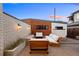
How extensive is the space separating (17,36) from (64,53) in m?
1.36

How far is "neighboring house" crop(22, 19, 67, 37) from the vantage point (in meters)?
4.12

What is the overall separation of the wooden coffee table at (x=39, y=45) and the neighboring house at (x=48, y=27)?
200 millimetres

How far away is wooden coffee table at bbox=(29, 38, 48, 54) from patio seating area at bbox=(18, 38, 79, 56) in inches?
4.5

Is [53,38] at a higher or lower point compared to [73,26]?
lower

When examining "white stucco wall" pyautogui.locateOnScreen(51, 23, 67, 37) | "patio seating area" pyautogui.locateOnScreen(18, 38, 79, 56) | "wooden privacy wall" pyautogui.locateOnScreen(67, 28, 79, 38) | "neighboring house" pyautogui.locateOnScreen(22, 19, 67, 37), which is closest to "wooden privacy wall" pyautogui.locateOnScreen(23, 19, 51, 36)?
"neighboring house" pyautogui.locateOnScreen(22, 19, 67, 37)

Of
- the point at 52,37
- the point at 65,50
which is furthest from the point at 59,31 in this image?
the point at 65,50

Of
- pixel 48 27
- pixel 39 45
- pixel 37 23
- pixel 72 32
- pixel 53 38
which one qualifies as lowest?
pixel 39 45

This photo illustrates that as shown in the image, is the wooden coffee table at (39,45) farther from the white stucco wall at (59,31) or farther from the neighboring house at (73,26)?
the neighboring house at (73,26)

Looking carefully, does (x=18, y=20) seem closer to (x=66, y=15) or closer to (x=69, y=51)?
(x=66, y=15)

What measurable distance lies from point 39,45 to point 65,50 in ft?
2.35

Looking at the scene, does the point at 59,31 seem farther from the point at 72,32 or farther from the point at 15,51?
the point at 15,51

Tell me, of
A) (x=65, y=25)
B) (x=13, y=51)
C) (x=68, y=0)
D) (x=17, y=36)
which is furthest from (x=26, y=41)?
(x=68, y=0)

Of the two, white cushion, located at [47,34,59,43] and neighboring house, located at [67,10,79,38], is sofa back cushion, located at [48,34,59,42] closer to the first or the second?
white cushion, located at [47,34,59,43]

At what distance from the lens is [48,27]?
417 cm
